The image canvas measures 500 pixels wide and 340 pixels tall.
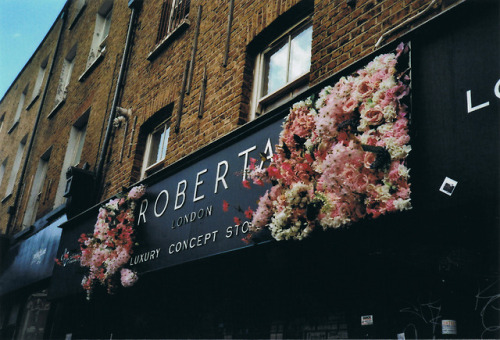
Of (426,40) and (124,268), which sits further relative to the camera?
(124,268)

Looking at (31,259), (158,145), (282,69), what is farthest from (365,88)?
(31,259)

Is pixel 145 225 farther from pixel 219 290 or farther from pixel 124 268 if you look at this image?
pixel 219 290

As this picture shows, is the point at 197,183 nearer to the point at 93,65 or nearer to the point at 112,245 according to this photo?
the point at 112,245

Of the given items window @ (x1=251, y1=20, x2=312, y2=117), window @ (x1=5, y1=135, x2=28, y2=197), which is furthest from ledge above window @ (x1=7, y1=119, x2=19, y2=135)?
window @ (x1=251, y1=20, x2=312, y2=117)

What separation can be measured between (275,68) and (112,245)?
10.4 feet

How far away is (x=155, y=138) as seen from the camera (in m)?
7.85

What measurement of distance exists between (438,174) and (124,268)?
440cm

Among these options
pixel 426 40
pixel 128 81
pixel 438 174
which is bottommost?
pixel 438 174

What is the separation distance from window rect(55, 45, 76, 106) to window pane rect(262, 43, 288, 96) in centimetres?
843

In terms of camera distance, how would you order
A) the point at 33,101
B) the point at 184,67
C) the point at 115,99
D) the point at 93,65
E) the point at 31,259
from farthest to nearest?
the point at 33,101 < the point at 93,65 < the point at 31,259 < the point at 115,99 < the point at 184,67

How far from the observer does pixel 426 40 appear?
11.0 feet

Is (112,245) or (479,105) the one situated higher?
(479,105)

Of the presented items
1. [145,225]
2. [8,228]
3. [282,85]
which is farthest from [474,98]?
[8,228]

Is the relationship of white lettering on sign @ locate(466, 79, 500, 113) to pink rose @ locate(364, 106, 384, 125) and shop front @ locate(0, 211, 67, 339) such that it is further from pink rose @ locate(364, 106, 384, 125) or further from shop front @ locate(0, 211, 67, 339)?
shop front @ locate(0, 211, 67, 339)
